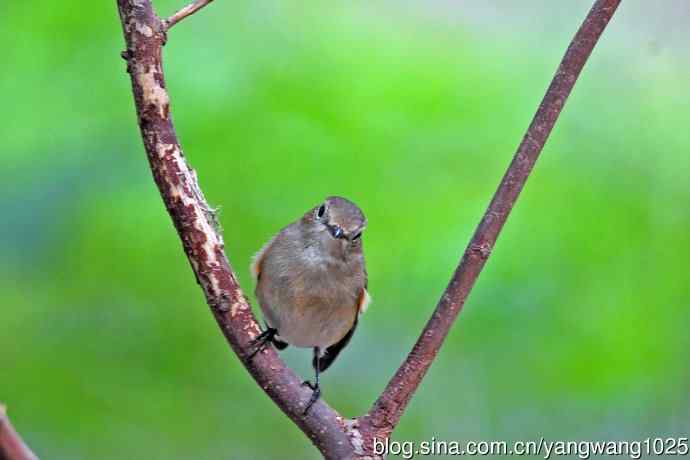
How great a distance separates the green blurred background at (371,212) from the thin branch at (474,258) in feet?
3.56

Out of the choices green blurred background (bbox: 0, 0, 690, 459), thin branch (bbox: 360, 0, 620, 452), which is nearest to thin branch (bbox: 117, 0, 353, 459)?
thin branch (bbox: 360, 0, 620, 452)

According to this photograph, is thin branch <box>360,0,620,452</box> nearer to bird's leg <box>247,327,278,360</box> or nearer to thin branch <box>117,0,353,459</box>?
thin branch <box>117,0,353,459</box>

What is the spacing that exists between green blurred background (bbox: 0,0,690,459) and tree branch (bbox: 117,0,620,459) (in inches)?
43.0

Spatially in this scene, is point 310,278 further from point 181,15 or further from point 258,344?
point 181,15

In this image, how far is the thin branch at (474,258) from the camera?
1.82m

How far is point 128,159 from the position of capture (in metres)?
3.00

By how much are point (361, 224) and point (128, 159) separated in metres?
0.89

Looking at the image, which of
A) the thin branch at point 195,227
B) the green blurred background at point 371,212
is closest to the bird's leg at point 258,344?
the thin branch at point 195,227

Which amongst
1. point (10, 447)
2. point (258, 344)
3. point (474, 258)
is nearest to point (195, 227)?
point (258, 344)

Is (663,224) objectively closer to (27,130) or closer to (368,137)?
(368,137)

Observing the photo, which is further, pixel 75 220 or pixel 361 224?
pixel 75 220

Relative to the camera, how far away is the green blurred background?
2.94 m

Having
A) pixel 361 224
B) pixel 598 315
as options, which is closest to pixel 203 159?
pixel 361 224

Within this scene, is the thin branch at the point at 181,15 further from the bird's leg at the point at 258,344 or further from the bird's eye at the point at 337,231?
the bird's eye at the point at 337,231
